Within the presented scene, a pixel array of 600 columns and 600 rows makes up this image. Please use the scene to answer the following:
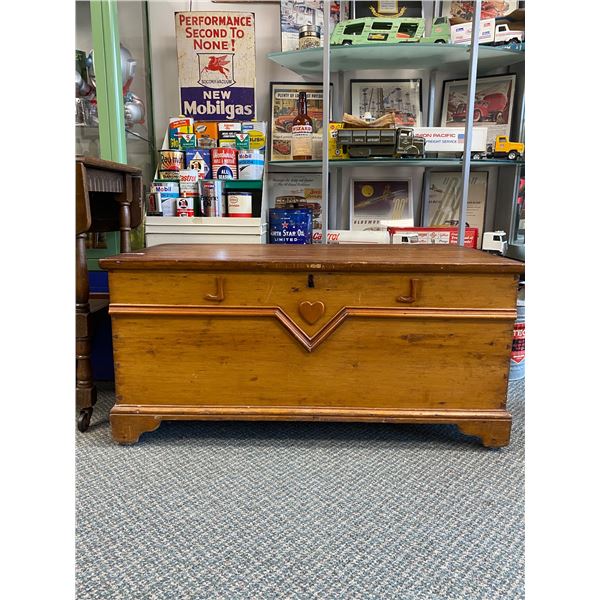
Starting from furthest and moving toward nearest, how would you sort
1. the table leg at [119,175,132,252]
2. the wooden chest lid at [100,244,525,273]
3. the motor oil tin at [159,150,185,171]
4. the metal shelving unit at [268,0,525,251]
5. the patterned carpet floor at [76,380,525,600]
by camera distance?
1. the motor oil tin at [159,150,185,171]
2. the metal shelving unit at [268,0,525,251]
3. the table leg at [119,175,132,252]
4. the wooden chest lid at [100,244,525,273]
5. the patterned carpet floor at [76,380,525,600]

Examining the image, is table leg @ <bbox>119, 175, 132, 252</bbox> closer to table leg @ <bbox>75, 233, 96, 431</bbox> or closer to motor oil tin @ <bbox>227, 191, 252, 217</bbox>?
table leg @ <bbox>75, 233, 96, 431</bbox>

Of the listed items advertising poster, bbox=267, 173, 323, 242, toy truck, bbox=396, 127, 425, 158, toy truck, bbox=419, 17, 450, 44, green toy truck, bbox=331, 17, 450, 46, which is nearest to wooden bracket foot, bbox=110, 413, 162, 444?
advertising poster, bbox=267, 173, 323, 242

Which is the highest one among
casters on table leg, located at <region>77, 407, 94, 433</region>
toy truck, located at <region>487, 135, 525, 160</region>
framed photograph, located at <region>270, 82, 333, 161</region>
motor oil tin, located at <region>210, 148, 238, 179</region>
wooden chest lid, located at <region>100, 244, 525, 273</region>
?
framed photograph, located at <region>270, 82, 333, 161</region>

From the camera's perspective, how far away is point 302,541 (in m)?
0.96

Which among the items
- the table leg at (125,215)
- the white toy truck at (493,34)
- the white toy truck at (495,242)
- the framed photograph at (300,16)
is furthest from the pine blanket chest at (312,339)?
the framed photograph at (300,16)

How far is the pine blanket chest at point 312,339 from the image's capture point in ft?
4.12

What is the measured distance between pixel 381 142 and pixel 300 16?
2.38 ft

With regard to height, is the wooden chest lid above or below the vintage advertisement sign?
below

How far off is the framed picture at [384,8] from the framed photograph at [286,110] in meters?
0.33

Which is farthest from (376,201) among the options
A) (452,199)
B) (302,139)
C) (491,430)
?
(491,430)

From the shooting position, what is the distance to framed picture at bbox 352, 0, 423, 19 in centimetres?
211

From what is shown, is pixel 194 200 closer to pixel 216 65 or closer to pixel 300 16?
pixel 216 65

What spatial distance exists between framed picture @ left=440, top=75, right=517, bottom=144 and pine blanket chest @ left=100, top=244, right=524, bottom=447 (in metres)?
1.11

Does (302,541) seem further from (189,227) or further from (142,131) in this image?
(142,131)
